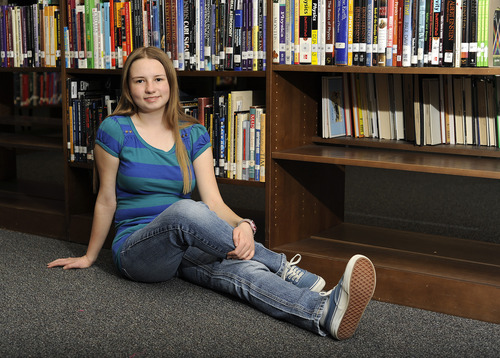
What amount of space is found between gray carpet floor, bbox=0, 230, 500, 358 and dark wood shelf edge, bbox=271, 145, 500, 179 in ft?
1.52

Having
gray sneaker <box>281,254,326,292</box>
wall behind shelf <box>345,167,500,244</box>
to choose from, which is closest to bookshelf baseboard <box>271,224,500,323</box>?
gray sneaker <box>281,254,326,292</box>

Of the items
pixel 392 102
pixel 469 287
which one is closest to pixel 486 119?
pixel 392 102

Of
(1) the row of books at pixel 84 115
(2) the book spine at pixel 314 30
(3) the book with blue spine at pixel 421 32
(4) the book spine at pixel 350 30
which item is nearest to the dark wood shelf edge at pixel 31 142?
(1) the row of books at pixel 84 115

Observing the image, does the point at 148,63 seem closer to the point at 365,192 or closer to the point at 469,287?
the point at 469,287

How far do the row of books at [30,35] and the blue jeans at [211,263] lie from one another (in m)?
1.24

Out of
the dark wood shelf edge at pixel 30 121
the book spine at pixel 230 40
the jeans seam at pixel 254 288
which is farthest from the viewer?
the dark wood shelf edge at pixel 30 121

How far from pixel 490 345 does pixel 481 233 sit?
1499 mm

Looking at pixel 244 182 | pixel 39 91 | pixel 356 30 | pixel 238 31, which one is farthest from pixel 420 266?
pixel 39 91

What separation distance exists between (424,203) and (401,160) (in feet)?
5.82

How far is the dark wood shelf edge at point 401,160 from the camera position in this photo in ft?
7.02

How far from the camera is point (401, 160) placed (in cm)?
229

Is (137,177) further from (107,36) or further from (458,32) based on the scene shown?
(458,32)

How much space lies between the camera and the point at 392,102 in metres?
2.58

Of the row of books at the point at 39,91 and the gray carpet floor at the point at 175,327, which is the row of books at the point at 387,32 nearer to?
the gray carpet floor at the point at 175,327
